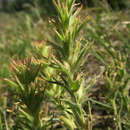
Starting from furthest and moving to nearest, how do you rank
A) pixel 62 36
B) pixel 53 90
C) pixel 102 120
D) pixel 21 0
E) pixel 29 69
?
pixel 21 0 < pixel 102 120 < pixel 53 90 < pixel 29 69 < pixel 62 36

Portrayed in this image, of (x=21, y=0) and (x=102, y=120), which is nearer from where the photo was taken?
(x=102, y=120)

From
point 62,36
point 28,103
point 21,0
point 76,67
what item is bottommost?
point 21,0

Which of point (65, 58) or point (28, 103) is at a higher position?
point (65, 58)

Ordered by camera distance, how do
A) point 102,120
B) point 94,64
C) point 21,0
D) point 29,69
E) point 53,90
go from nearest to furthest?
point 29,69, point 53,90, point 102,120, point 94,64, point 21,0

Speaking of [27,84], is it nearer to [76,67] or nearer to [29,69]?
[29,69]

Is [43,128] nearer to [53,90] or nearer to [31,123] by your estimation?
[31,123]

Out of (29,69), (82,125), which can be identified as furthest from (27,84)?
(82,125)

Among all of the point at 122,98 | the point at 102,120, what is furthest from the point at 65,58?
the point at 102,120

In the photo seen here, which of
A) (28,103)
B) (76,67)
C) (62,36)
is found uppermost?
(62,36)

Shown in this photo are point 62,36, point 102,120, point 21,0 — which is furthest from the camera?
point 21,0
